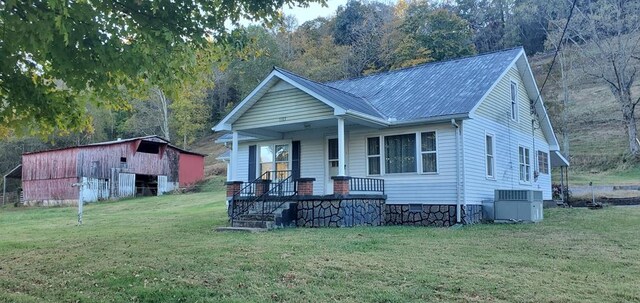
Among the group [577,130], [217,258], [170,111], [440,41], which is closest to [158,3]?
[217,258]

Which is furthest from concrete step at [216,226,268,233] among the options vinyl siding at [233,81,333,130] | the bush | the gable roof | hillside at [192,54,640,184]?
hillside at [192,54,640,184]

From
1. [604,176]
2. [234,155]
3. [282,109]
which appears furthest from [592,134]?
[234,155]

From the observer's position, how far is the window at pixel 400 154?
14586 mm

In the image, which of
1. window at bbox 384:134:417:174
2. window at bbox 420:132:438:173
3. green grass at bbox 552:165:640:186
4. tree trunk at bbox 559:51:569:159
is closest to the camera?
window at bbox 420:132:438:173

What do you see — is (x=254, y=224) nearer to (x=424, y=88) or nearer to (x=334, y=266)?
(x=334, y=266)

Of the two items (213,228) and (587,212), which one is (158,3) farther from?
(587,212)

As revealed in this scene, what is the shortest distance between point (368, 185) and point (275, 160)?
407cm

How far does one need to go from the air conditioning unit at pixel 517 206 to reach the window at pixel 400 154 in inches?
111

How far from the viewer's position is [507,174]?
1688 centimetres

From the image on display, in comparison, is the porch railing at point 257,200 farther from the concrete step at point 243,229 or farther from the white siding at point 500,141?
the white siding at point 500,141

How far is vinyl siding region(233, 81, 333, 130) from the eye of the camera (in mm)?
13961

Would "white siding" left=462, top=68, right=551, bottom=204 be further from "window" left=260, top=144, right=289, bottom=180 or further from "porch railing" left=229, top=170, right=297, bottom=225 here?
"window" left=260, top=144, right=289, bottom=180

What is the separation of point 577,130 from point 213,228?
124 feet

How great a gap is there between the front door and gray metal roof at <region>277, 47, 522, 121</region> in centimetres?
164
